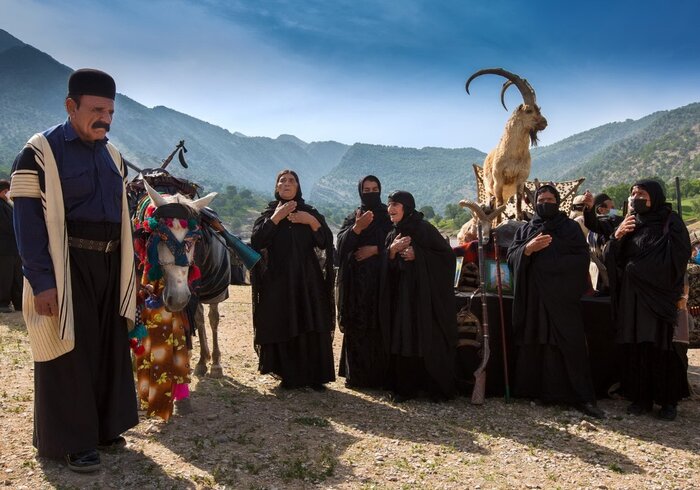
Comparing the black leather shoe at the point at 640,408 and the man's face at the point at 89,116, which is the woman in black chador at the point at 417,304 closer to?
the black leather shoe at the point at 640,408

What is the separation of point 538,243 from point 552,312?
0.59m

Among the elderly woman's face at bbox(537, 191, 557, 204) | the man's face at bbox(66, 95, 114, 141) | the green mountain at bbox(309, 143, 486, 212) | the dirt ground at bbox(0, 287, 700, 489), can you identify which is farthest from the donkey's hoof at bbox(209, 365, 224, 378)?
the green mountain at bbox(309, 143, 486, 212)

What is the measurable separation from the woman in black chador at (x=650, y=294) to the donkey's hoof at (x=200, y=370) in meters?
3.92

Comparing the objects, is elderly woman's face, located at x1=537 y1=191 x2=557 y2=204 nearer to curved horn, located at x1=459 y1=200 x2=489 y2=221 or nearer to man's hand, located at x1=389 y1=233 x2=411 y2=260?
curved horn, located at x1=459 y1=200 x2=489 y2=221

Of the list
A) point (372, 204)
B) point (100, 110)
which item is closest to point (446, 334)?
point (372, 204)

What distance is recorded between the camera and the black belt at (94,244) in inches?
125

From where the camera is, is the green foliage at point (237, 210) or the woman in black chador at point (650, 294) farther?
the green foliage at point (237, 210)

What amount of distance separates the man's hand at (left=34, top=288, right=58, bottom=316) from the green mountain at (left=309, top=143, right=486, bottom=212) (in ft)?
500

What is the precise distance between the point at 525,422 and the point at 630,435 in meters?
0.77

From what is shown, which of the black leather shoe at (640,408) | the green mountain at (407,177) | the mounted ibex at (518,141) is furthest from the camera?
the green mountain at (407,177)

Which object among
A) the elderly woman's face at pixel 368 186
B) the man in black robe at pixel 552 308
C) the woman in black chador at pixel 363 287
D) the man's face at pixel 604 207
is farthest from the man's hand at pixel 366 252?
the man's face at pixel 604 207

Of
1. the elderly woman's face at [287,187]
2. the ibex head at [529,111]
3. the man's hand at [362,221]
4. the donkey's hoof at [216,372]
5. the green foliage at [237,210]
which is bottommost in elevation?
the donkey's hoof at [216,372]

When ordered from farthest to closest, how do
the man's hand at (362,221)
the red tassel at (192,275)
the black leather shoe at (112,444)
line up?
the man's hand at (362,221) < the red tassel at (192,275) < the black leather shoe at (112,444)

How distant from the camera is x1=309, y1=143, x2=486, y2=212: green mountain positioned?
164 m
